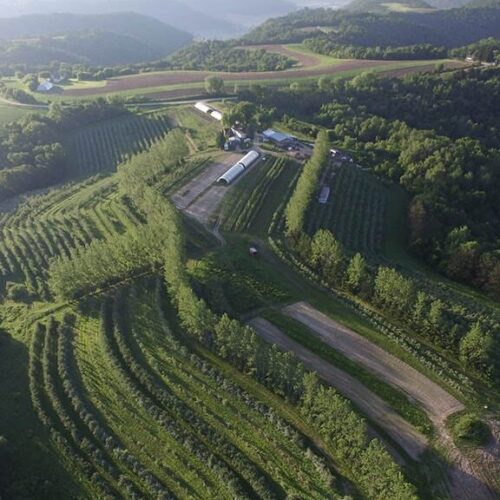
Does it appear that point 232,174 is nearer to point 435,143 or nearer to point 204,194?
point 204,194

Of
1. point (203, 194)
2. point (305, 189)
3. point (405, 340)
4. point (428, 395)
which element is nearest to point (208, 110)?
point (203, 194)

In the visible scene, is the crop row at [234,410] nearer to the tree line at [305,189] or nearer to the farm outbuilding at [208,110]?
the tree line at [305,189]

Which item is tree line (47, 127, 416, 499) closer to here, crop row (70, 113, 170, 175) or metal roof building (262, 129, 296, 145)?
metal roof building (262, 129, 296, 145)

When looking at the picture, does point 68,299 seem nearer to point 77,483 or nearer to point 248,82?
point 77,483

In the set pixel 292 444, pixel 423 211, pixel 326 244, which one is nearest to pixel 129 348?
pixel 292 444

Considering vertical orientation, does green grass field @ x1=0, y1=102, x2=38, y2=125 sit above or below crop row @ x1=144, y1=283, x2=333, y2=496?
above

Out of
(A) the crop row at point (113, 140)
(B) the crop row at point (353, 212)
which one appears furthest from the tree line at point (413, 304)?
Answer: (A) the crop row at point (113, 140)

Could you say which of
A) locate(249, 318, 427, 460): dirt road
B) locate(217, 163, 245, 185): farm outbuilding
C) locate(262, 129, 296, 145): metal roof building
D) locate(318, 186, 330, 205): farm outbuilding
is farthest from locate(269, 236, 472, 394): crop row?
locate(262, 129, 296, 145): metal roof building
